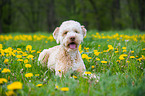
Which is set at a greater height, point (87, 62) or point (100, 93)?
point (87, 62)

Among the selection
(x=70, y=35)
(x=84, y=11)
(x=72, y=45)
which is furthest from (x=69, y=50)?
(x=84, y=11)

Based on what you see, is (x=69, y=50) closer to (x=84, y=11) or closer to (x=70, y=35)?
(x=70, y=35)

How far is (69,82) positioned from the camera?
6.46 ft

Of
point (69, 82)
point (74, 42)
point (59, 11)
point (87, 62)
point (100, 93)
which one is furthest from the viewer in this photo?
point (59, 11)

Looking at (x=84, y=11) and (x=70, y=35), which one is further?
(x=84, y=11)

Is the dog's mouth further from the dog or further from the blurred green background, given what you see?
the blurred green background

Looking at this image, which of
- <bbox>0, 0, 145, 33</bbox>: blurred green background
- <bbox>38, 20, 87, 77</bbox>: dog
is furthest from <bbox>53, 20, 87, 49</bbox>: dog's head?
<bbox>0, 0, 145, 33</bbox>: blurred green background

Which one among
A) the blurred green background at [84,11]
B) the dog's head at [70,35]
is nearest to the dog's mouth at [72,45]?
the dog's head at [70,35]

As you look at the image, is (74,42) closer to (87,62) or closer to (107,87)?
(87,62)

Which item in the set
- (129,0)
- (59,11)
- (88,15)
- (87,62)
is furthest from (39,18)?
(87,62)

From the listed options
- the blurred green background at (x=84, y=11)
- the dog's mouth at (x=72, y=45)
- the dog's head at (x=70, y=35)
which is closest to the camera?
the dog's head at (x=70, y=35)

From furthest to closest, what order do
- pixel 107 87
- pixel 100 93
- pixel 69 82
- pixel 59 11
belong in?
pixel 59 11
pixel 69 82
pixel 107 87
pixel 100 93

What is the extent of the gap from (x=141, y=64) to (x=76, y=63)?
1383mm

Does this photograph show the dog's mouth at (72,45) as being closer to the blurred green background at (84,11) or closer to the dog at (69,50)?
the dog at (69,50)
